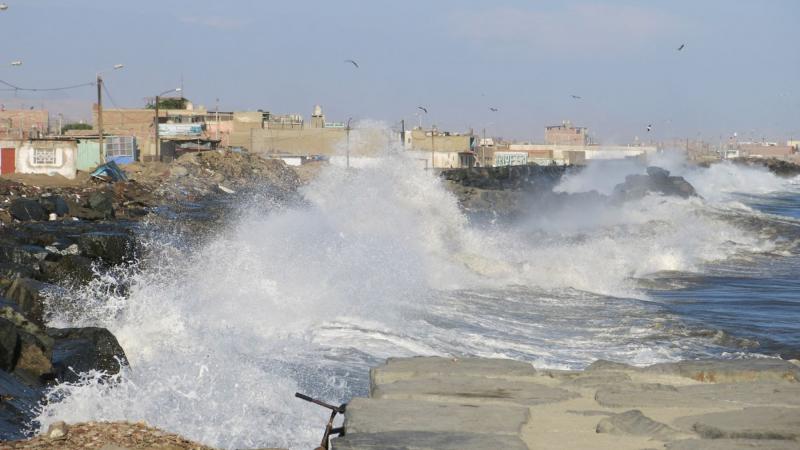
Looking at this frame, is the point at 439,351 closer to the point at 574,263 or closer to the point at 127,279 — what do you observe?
the point at 127,279

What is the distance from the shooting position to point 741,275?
76.4 feet

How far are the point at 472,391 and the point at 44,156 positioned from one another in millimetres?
35835

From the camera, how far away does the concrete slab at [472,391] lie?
193 inches

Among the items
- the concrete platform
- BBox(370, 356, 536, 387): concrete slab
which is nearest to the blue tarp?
BBox(370, 356, 536, 387): concrete slab

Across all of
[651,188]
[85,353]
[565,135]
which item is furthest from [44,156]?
[565,135]

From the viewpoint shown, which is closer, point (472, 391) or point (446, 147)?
point (472, 391)

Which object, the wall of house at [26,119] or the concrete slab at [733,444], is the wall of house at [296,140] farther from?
the concrete slab at [733,444]

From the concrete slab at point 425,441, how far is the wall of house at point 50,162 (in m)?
36.0

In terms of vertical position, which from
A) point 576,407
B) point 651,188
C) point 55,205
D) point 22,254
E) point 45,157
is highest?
point 576,407

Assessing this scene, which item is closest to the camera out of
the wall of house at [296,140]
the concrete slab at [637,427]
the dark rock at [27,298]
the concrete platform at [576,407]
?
the concrete platform at [576,407]

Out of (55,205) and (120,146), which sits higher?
(120,146)

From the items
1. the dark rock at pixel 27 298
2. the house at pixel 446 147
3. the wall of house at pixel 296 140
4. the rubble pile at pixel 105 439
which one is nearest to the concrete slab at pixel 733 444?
the rubble pile at pixel 105 439

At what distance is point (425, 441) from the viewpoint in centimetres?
410

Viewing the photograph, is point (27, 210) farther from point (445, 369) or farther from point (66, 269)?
point (445, 369)
